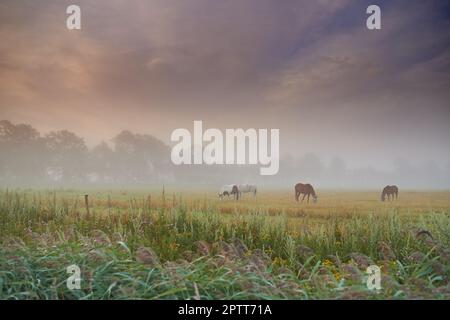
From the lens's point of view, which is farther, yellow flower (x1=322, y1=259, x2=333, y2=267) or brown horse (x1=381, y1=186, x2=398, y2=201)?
brown horse (x1=381, y1=186, x2=398, y2=201)

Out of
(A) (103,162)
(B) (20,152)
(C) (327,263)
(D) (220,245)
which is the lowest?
(C) (327,263)

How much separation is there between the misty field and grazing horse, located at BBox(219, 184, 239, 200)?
12 centimetres

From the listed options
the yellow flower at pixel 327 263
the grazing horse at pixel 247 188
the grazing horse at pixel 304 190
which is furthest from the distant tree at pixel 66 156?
the yellow flower at pixel 327 263

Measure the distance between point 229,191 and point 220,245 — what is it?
93cm

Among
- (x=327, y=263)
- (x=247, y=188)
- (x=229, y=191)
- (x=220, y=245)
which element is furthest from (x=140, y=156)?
(x=327, y=263)

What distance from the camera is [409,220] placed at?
5836mm

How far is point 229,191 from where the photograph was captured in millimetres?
6164

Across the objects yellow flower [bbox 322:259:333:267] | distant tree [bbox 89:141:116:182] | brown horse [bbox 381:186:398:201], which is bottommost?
yellow flower [bbox 322:259:333:267]

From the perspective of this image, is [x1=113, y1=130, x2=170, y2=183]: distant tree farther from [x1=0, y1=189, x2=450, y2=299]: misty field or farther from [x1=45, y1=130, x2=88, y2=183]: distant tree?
[x1=45, y1=130, x2=88, y2=183]: distant tree

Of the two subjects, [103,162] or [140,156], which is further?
[103,162]

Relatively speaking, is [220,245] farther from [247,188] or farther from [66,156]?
[66,156]

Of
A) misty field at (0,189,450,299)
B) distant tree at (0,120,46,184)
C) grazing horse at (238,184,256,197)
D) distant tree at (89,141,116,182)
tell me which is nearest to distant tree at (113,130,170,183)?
distant tree at (89,141,116,182)

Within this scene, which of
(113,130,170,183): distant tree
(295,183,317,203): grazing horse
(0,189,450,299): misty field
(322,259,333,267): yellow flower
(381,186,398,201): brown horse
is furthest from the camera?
(381,186,398,201): brown horse

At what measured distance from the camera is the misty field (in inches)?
164
